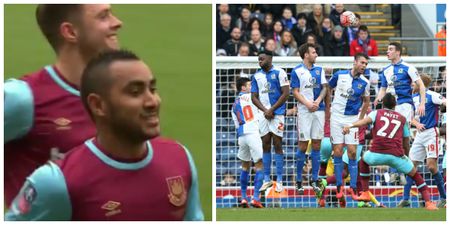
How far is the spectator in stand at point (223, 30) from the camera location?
15.2 meters

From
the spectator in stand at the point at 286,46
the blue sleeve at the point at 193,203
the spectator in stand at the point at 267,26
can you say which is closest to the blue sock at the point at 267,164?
the spectator in stand at the point at 286,46

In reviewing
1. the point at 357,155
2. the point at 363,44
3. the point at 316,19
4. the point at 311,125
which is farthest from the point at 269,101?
the point at 316,19

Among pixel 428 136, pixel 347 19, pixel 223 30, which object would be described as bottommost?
pixel 428 136

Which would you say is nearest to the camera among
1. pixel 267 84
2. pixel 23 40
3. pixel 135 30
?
pixel 23 40

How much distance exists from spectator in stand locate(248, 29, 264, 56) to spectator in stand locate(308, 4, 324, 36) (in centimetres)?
119

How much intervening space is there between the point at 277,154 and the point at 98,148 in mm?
8916

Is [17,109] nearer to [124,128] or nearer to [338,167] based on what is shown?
[124,128]

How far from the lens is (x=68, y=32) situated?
4.09 m

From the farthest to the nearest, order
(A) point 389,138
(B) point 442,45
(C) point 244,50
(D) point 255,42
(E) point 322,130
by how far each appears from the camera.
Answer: (B) point 442,45 < (D) point 255,42 < (C) point 244,50 < (E) point 322,130 < (A) point 389,138

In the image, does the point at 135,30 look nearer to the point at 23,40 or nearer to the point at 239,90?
the point at 23,40

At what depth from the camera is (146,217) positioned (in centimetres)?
379

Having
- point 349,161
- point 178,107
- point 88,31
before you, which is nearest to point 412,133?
point 349,161

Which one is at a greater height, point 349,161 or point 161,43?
point 161,43

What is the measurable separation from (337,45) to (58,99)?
1232cm
